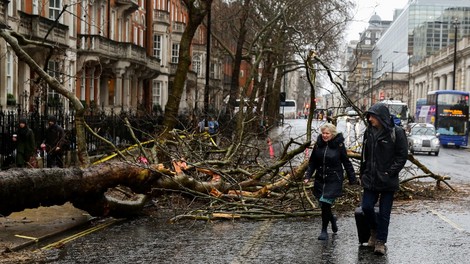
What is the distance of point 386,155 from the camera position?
797cm

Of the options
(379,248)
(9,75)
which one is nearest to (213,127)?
(9,75)

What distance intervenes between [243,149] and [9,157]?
6228mm

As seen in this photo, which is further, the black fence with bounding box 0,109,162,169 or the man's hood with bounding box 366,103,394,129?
the black fence with bounding box 0,109,162,169

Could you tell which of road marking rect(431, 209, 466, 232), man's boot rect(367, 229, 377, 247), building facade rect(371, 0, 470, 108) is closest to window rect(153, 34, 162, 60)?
road marking rect(431, 209, 466, 232)

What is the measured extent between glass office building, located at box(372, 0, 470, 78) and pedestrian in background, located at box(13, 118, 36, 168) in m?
77.8

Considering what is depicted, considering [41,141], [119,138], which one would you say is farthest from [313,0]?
[41,141]

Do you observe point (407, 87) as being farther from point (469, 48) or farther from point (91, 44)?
point (91, 44)

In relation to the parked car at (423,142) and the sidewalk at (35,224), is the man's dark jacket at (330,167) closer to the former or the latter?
the sidewalk at (35,224)

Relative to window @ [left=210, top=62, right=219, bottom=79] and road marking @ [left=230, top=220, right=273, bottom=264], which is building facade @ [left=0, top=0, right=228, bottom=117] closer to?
road marking @ [left=230, top=220, right=273, bottom=264]

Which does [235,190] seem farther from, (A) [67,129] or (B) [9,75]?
(B) [9,75]

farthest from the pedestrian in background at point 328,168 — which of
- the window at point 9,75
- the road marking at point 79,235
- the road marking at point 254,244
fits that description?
the window at point 9,75

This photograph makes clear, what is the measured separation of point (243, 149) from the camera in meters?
14.7

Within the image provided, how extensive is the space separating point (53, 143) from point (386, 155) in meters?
11.2

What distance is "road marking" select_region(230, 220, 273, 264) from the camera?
8.01 meters
